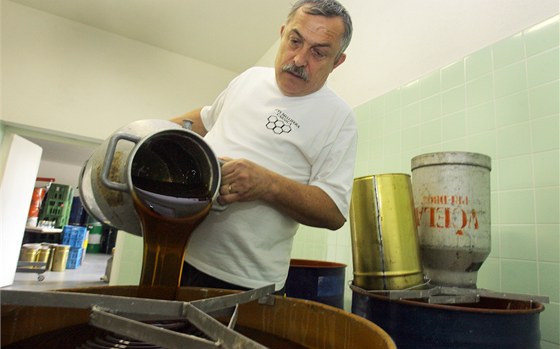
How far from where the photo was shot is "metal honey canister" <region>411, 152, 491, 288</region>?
Result: 0.93m

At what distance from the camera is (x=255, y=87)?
1.05m

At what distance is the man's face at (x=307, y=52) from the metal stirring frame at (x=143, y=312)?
688 millimetres

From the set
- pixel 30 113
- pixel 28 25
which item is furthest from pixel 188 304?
pixel 28 25

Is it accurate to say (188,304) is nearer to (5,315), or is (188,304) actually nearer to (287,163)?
(5,315)

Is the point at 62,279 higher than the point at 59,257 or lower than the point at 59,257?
lower

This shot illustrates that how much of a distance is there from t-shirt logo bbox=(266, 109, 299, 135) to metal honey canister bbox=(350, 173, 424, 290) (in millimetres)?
281

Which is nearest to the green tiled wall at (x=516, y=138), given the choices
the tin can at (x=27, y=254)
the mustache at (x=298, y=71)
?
the mustache at (x=298, y=71)

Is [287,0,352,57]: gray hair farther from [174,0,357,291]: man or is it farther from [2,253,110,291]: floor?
[2,253,110,291]: floor

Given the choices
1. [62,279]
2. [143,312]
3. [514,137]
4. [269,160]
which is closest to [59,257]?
[62,279]

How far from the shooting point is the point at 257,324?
0.64m

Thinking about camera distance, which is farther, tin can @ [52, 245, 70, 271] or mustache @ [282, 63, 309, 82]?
tin can @ [52, 245, 70, 271]

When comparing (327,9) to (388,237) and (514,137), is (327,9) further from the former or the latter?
(514,137)

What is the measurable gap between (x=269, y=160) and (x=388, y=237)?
403 mm

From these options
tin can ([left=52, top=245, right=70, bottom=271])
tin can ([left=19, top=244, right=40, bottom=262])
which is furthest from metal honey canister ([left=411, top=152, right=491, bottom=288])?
tin can ([left=52, top=245, right=70, bottom=271])
